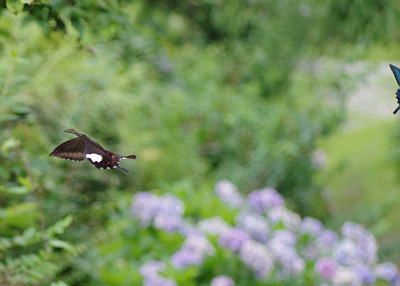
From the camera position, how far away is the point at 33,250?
1810 mm

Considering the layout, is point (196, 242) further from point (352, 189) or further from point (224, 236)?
point (352, 189)

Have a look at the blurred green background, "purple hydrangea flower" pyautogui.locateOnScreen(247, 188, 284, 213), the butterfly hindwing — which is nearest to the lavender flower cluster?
"purple hydrangea flower" pyautogui.locateOnScreen(247, 188, 284, 213)

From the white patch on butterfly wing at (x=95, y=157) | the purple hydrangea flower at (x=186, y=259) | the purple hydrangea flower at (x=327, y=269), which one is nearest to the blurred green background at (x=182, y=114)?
the purple hydrangea flower at (x=186, y=259)

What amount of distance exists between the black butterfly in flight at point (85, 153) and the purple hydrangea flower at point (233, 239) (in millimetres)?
1773

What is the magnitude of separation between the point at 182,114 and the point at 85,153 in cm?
346

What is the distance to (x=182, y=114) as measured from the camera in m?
3.99

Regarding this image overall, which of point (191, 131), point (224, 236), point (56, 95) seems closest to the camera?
point (224, 236)

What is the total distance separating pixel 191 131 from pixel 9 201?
2173 millimetres

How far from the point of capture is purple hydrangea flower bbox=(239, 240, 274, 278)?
2.15m

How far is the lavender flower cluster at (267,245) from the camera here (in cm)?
220

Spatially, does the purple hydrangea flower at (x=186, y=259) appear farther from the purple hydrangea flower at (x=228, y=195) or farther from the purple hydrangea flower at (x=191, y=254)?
the purple hydrangea flower at (x=228, y=195)

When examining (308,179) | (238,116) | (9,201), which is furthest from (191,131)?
(9,201)

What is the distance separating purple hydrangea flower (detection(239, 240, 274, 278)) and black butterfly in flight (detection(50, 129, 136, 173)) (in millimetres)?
1691

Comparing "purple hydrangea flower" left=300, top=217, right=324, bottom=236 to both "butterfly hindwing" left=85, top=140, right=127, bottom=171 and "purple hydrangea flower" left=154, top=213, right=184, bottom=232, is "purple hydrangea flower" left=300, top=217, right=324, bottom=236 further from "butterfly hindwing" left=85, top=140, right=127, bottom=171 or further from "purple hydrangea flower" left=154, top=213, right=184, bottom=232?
"butterfly hindwing" left=85, top=140, right=127, bottom=171
